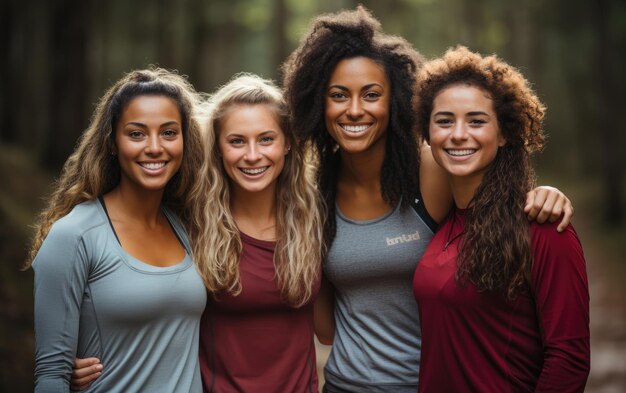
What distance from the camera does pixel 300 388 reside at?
427cm

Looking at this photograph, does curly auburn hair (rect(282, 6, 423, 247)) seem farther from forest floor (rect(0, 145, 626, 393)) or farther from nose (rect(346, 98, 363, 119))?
forest floor (rect(0, 145, 626, 393))

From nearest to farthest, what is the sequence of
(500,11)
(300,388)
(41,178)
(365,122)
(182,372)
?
(182,372)
(300,388)
(365,122)
(41,178)
(500,11)

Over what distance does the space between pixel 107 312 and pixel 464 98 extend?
2370 millimetres

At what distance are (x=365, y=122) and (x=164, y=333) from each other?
1.91 m

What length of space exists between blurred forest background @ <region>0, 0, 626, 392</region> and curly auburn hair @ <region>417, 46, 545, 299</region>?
5229mm

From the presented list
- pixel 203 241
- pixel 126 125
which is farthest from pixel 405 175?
pixel 126 125

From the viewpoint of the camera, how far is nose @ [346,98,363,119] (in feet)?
14.7

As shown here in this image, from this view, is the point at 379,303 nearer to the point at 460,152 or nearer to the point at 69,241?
the point at 460,152

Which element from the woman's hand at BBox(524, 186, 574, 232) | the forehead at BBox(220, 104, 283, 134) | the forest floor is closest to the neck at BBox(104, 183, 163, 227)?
the forehead at BBox(220, 104, 283, 134)

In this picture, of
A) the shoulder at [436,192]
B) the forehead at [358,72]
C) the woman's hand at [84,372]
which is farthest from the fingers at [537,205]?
the woman's hand at [84,372]

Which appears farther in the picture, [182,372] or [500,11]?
[500,11]

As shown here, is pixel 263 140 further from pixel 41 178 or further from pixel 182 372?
pixel 41 178

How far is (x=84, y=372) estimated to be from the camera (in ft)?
12.0

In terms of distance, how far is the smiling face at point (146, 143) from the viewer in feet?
13.2
